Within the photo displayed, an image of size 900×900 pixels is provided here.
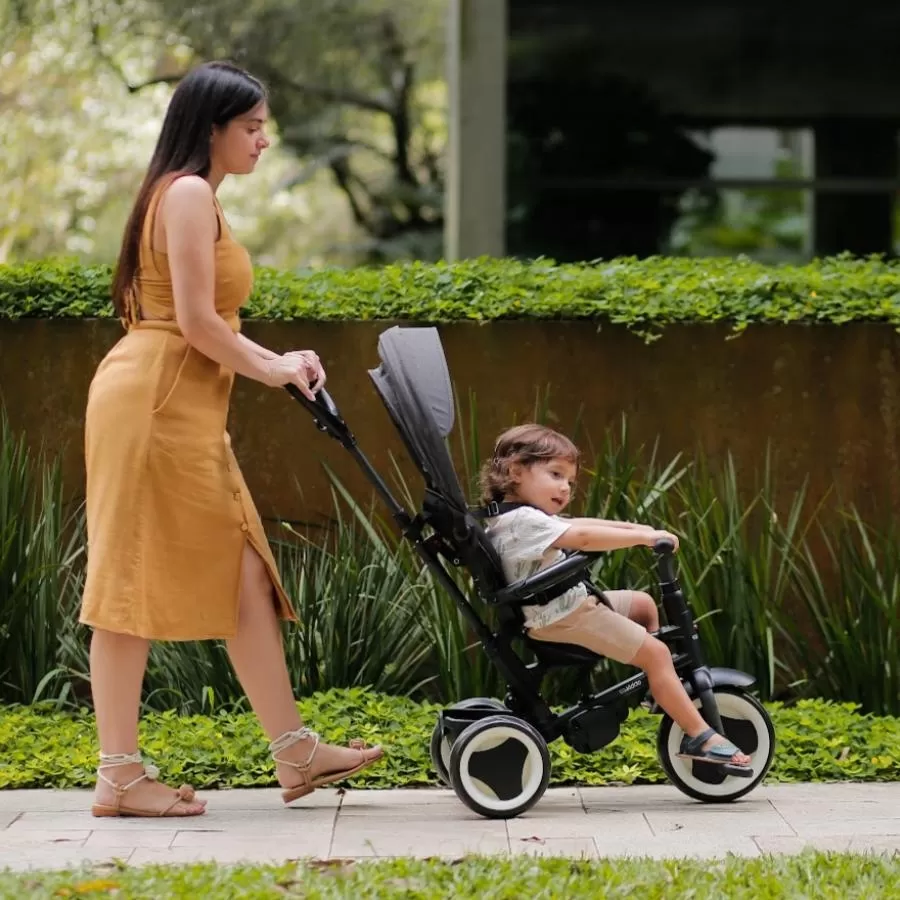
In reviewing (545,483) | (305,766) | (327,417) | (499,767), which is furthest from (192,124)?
(499,767)

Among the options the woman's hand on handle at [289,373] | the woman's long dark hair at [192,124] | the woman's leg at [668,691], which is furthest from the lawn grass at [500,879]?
the woman's long dark hair at [192,124]

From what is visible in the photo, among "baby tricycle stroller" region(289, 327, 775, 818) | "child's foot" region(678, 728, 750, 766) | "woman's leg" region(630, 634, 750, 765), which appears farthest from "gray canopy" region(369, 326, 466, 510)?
"child's foot" region(678, 728, 750, 766)

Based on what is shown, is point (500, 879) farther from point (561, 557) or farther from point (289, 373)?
point (289, 373)

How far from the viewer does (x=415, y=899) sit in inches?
163

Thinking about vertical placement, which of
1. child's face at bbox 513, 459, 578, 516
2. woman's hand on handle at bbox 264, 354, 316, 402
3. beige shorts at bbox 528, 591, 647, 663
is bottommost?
beige shorts at bbox 528, 591, 647, 663

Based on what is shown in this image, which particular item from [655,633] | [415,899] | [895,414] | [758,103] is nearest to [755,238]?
[758,103]

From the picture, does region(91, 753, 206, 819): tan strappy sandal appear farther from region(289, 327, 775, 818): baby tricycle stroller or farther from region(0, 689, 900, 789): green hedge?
region(289, 327, 775, 818): baby tricycle stroller

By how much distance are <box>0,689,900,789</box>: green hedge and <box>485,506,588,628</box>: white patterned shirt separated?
2.43 feet

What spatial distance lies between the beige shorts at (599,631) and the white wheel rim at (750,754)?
30 centimetres

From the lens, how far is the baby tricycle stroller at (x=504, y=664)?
200 inches

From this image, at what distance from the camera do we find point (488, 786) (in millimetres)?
5098

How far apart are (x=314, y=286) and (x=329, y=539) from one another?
1.05 meters

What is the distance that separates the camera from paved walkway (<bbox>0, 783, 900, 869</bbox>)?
15.4 feet

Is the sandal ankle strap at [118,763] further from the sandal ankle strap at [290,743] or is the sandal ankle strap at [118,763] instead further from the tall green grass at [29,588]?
the tall green grass at [29,588]
